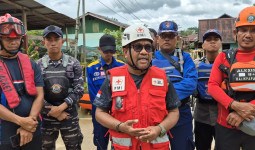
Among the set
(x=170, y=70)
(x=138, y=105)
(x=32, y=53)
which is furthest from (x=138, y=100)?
(x=32, y=53)

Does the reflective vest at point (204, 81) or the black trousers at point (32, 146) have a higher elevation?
the reflective vest at point (204, 81)

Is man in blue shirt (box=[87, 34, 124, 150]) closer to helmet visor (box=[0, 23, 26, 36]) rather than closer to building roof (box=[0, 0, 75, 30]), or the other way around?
helmet visor (box=[0, 23, 26, 36])

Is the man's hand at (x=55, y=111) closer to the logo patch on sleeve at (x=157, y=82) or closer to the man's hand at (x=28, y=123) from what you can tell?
the man's hand at (x=28, y=123)

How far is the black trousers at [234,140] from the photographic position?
1970 mm

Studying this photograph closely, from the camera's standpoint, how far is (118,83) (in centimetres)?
182

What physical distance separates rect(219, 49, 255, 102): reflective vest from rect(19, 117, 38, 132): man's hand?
2.10m

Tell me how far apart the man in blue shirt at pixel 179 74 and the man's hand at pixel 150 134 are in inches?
30.2

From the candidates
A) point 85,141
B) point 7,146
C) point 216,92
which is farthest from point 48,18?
point 216,92

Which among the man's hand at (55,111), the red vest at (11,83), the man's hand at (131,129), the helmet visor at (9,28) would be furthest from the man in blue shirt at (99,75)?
the man's hand at (131,129)

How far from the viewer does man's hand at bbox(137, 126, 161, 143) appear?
160 cm

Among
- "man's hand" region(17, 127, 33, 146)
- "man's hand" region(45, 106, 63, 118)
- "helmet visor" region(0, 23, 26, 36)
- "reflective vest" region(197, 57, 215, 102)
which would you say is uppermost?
"helmet visor" region(0, 23, 26, 36)

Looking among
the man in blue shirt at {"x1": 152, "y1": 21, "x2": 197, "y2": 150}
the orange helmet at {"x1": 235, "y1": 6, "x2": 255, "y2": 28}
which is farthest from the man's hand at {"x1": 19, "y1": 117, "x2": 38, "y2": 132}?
the orange helmet at {"x1": 235, "y1": 6, "x2": 255, "y2": 28}

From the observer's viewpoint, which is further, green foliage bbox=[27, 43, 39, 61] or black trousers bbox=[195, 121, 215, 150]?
A: green foliage bbox=[27, 43, 39, 61]

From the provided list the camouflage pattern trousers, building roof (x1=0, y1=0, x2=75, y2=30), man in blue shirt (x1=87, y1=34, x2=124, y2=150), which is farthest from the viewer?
building roof (x1=0, y1=0, x2=75, y2=30)
